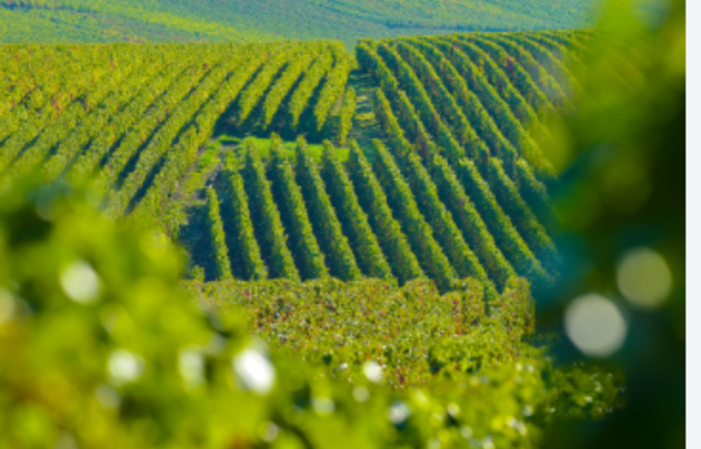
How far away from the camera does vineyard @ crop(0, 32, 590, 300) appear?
22547 millimetres

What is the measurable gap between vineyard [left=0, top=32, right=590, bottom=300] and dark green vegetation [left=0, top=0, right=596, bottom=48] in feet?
107

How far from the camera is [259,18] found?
8000 cm

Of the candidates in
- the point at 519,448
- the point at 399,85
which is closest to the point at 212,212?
the point at 399,85

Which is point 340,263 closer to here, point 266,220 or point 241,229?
point 266,220

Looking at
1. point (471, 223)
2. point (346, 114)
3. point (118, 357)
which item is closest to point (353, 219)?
point (471, 223)

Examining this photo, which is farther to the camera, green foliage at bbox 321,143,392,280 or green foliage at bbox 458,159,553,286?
green foliage at bbox 321,143,392,280

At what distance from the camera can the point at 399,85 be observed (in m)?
38.1

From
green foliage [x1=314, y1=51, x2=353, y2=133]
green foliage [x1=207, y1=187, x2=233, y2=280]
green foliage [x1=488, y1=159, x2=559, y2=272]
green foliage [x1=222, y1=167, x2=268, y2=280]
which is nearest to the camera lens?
green foliage [x1=222, y1=167, x2=268, y2=280]

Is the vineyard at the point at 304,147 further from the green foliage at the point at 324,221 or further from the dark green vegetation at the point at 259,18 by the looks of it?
the dark green vegetation at the point at 259,18

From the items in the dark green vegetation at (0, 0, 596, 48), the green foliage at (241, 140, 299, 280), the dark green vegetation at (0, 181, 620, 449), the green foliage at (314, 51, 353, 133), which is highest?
the dark green vegetation at (0, 181, 620, 449)

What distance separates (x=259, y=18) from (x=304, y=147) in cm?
5675

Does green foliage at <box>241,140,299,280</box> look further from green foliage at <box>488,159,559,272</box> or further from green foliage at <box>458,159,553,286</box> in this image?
green foliage at <box>488,159,559,272</box>

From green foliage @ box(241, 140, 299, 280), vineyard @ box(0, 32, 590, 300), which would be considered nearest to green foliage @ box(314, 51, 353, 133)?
vineyard @ box(0, 32, 590, 300)

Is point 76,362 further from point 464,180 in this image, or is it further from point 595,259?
point 464,180
